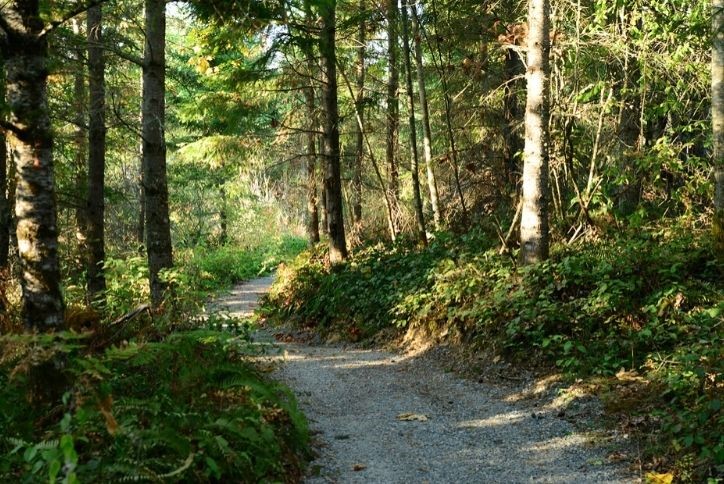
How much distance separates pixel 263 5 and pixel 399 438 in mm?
4455

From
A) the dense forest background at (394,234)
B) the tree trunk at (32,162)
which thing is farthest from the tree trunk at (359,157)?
the tree trunk at (32,162)

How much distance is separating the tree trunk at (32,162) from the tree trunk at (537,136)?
6.83 metres

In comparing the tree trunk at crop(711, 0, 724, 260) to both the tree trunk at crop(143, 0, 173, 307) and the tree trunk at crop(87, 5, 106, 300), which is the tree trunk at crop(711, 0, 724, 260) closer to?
the tree trunk at crop(143, 0, 173, 307)

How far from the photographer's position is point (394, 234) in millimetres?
14414

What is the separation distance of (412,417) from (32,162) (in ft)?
14.5

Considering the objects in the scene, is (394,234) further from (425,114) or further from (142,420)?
(142,420)

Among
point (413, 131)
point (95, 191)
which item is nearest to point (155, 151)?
point (95, 191)

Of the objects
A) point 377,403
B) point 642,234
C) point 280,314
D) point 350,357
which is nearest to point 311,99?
point 280,314

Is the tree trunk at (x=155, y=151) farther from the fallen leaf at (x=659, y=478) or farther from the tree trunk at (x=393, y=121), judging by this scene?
the tree trunk at (x=393, y=121)

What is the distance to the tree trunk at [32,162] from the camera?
161 inches

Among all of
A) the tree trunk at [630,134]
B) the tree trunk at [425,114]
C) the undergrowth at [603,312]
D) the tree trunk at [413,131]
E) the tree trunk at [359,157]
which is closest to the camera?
the undergrowth at [603,312]

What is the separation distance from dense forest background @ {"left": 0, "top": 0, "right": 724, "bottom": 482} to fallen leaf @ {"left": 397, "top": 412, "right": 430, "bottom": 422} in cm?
167

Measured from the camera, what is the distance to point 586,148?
488 inches

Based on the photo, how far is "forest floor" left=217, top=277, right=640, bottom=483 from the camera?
480cm
